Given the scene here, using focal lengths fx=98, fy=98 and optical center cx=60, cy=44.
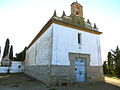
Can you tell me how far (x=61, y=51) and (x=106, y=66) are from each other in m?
13.9

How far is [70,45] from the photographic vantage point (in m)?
9.55

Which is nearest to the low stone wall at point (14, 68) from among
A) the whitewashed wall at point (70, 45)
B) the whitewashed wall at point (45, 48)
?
the whitewashed wall at point (45, 48)

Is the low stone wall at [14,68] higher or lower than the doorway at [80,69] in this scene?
lower

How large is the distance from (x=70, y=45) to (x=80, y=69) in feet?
8.58

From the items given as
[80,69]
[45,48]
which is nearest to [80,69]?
[80,69]

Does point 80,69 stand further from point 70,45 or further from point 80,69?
point 70,45

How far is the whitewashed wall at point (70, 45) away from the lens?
873cm

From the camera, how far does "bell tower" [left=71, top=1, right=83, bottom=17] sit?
444 inches

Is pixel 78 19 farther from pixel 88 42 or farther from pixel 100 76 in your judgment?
pixel 100 76

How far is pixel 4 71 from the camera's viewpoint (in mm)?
23797

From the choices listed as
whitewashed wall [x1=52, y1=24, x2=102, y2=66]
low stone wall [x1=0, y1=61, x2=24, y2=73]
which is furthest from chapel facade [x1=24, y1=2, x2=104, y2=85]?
low stone wall [x1=0, y1=61, x2=24, y2=73]

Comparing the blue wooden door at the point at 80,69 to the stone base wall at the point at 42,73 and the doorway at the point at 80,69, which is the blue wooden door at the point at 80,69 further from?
the stone base wall at the point at 42,73

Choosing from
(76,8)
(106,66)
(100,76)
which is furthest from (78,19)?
(106,66)

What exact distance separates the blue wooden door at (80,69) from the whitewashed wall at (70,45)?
3.25 ft
